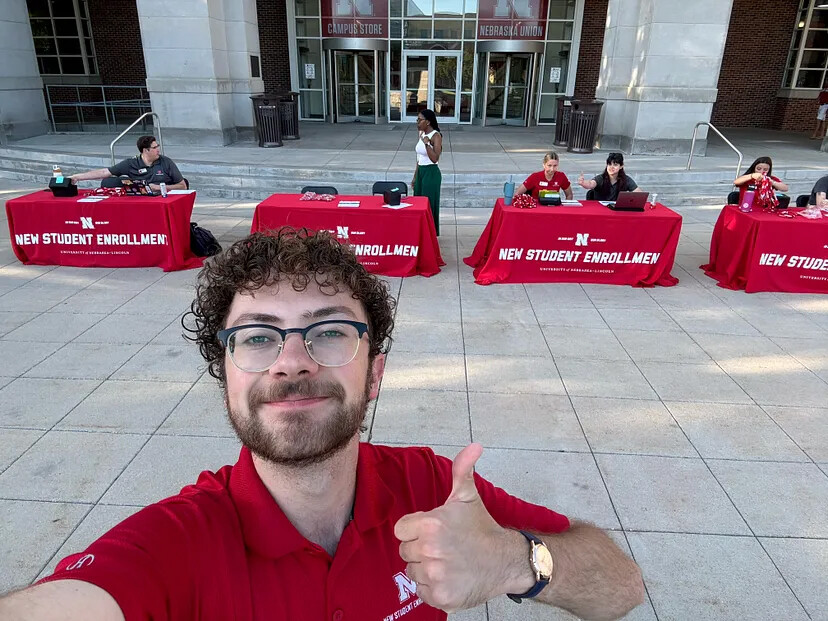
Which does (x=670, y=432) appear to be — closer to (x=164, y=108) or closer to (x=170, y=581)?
(x=170, y=581)

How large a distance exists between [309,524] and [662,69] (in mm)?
13221

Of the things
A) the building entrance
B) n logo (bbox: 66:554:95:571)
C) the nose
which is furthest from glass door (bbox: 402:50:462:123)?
n logo (bbox: 66:554:95:571)

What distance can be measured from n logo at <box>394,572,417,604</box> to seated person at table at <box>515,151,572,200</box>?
5526mm

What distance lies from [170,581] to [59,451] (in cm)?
259

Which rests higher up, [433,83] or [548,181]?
[433,83]

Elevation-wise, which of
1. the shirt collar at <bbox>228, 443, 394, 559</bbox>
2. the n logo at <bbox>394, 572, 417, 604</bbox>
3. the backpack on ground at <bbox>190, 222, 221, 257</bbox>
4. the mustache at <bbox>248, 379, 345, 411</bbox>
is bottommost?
the backpack on ground at <bbox>190, 222, 221, 257</bbox>

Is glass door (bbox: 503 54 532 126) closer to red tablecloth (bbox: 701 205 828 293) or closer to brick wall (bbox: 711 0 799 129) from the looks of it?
brick wall (bbox: 711 0 799 129)

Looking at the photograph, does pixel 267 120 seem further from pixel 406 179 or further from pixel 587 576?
pixel 587 576

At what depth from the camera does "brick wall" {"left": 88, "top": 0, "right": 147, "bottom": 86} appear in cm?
1730

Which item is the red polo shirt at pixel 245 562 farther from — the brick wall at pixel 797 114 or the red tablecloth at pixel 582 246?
the brick wall at pixel 797 114

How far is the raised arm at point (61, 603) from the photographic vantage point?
1.00m

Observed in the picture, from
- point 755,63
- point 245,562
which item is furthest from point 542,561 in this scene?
point 755,63

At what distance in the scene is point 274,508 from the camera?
128cm

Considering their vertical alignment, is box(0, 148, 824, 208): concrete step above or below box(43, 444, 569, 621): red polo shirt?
below
